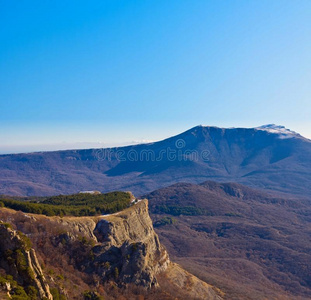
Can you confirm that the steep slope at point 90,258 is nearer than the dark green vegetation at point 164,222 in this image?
Yes

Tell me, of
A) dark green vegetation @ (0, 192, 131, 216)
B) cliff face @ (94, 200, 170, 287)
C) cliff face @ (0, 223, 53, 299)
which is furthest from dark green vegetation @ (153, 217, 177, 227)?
cliff face @ (0, 223, 53, 299)

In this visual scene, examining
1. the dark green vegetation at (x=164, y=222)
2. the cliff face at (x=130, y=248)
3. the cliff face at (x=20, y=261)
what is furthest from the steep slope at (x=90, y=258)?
the dark green vegetation at (x=164, y=222)

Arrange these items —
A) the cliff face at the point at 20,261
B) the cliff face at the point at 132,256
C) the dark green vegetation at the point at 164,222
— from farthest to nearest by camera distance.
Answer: the dark green vegetation at the point at 164,222 < the cliff face at the point at 132,256 < the cliff face at the point at 20,261

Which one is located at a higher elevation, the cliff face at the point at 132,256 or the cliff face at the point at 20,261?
the cliff face at the point at 20,261

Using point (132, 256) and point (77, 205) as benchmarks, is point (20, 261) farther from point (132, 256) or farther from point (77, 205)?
point (77, 205)

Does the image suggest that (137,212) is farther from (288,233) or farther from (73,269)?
(288,233)

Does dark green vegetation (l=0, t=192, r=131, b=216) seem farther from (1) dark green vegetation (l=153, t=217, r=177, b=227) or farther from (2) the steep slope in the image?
(1) dark green vegetation (l=153, t=217, r=177, b=227)

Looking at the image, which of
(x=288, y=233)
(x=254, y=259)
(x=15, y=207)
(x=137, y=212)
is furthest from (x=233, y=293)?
(x=288, y=233)

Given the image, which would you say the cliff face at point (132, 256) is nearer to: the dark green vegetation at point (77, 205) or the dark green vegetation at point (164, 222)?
the dark green vegetation at point (77, 205)
